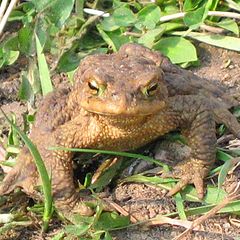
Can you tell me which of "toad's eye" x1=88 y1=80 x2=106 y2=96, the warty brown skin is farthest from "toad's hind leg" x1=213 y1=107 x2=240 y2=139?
"toad's eye" x1=88 y1=80 x2=106 y2=96

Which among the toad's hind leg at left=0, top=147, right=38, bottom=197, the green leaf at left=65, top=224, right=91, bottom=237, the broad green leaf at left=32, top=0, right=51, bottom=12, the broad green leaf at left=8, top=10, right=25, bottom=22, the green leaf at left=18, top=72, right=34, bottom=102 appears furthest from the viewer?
the broad green leaf at left=8, top=10, right=25, bottom=22

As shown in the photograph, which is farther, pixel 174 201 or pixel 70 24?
pixel 70 24

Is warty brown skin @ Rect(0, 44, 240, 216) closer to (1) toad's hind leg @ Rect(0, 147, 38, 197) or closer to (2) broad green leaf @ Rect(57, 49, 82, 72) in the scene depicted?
(1) toad's hind leg @ Rect(0, 147, 38, 197)

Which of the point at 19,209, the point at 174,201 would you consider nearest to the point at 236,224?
the point at 174,201

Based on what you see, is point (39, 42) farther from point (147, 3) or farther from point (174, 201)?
point (174, 201)

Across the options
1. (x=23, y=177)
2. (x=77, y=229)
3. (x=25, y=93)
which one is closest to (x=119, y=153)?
(x=77, y=229)

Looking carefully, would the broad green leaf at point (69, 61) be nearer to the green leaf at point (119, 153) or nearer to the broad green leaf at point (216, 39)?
the broad green leaf at point (216, 39)
